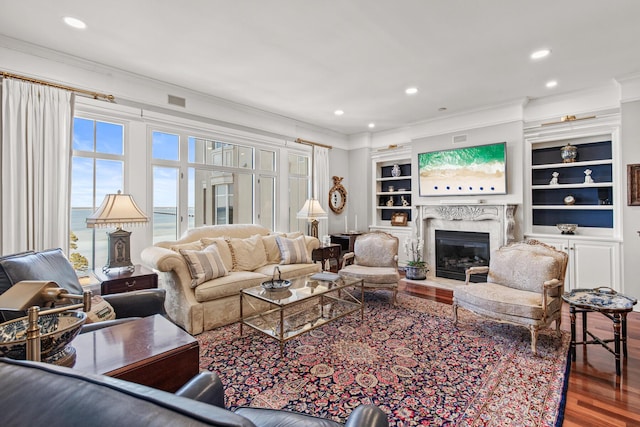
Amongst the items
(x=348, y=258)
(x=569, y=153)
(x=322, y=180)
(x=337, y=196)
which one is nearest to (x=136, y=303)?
(x=348, y=258)

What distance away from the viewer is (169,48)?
302cm

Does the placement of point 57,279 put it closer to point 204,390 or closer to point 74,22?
point 204,390

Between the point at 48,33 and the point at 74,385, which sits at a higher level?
the point at 48,33

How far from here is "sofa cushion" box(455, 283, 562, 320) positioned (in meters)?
2.68

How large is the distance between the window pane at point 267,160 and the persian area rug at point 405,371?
284 centimetres

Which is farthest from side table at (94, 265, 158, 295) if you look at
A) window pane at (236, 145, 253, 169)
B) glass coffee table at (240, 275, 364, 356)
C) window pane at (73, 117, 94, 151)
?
window pane at (236, 145, 253, 169)

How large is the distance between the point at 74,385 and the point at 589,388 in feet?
9.69

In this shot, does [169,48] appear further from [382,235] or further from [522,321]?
[522,321]

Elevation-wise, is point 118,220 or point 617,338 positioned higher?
point 118,220

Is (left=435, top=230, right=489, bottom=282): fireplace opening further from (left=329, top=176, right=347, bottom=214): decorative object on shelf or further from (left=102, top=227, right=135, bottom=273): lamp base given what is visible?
(left=102, top=227, right=135, bottom=273): lamp base

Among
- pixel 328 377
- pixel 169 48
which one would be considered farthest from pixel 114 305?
pixel 169 48

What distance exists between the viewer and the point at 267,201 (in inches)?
209

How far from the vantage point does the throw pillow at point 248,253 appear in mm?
3947

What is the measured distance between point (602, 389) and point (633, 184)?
9.59ft
